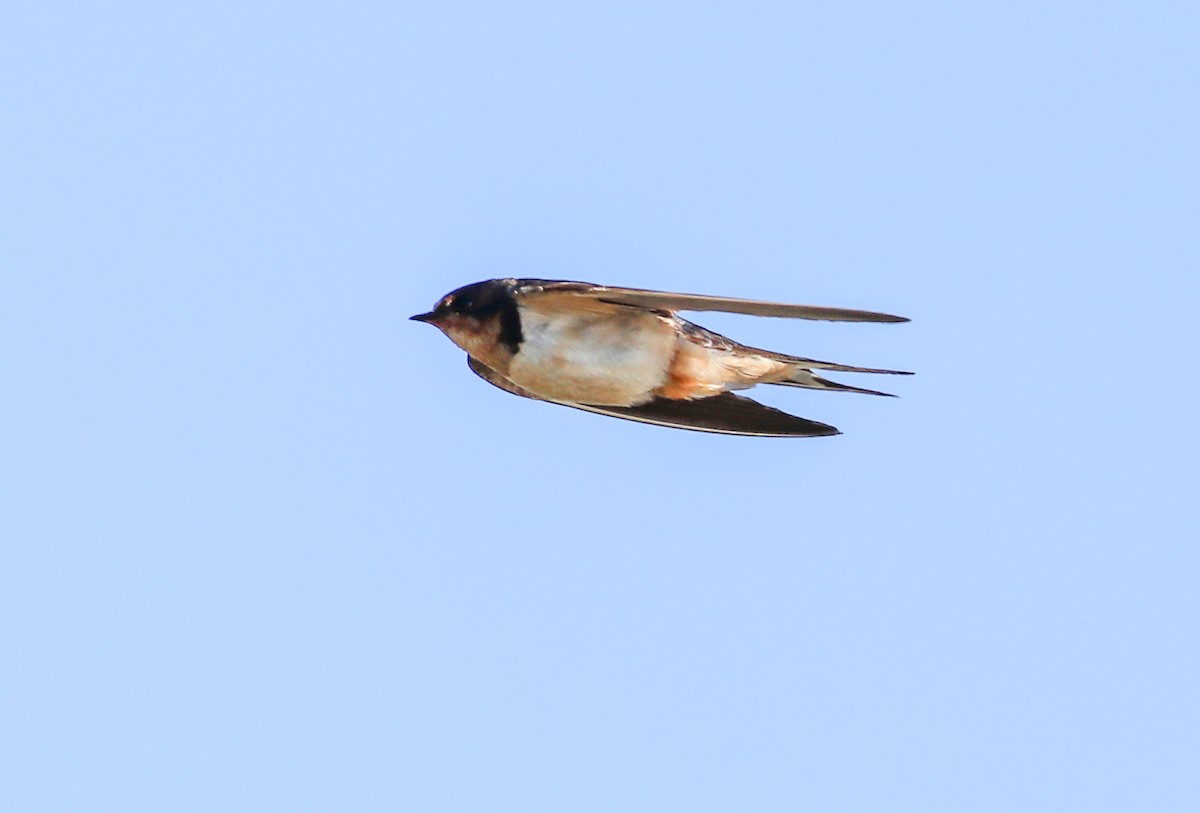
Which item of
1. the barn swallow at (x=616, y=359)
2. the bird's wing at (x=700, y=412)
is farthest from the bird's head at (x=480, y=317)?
the bird's wing at (x=700, y=412)

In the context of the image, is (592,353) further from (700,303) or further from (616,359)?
(700,303)

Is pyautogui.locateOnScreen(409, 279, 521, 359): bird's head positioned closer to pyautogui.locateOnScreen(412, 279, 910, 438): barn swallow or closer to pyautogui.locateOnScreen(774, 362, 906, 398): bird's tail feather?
pyautogui.locateOnScreen(412, 279, 910, 438): barn swallow

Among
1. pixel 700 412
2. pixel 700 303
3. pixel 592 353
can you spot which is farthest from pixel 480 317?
pixel 700 303

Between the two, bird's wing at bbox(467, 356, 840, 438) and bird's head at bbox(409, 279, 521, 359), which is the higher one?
bird's head at bbox(409, 279, 521, 359)

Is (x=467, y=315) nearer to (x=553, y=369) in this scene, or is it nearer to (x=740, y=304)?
(x=553, y=369)

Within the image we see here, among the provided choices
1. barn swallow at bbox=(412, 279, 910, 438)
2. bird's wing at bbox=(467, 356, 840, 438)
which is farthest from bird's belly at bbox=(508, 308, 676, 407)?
bird's wing at bbox=(467, 356, 840, 438)
